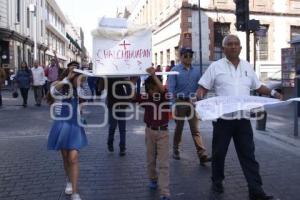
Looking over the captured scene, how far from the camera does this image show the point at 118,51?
5047 mm

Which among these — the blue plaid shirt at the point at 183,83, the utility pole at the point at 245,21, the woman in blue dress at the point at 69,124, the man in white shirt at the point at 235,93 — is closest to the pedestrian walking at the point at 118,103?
the blue plaid shirt at the point at 183,83

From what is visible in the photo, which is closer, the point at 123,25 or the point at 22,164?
the point at 123,25

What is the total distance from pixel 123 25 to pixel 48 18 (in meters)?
54.8

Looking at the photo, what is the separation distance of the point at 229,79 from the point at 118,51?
4.18 feet

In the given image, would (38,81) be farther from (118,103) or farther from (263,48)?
(263,48)

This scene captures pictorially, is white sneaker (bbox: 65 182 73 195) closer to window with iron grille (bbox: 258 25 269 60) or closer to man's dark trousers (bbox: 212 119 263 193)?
man's dark trousers (bbox: 212 119 263 193)

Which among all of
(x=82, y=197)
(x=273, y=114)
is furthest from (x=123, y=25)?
(x=273, y=114)

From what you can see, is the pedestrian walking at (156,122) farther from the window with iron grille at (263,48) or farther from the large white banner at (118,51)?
the window with iron grille at (263,48)

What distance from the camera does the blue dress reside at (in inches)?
196

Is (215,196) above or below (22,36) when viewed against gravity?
below

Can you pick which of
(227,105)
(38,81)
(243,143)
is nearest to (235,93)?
(227,105)

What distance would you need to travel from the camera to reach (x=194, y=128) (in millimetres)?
6840

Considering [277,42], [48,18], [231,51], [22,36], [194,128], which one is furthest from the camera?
[48,18]

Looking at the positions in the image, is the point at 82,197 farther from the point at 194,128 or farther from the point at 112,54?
the point at 194,128
